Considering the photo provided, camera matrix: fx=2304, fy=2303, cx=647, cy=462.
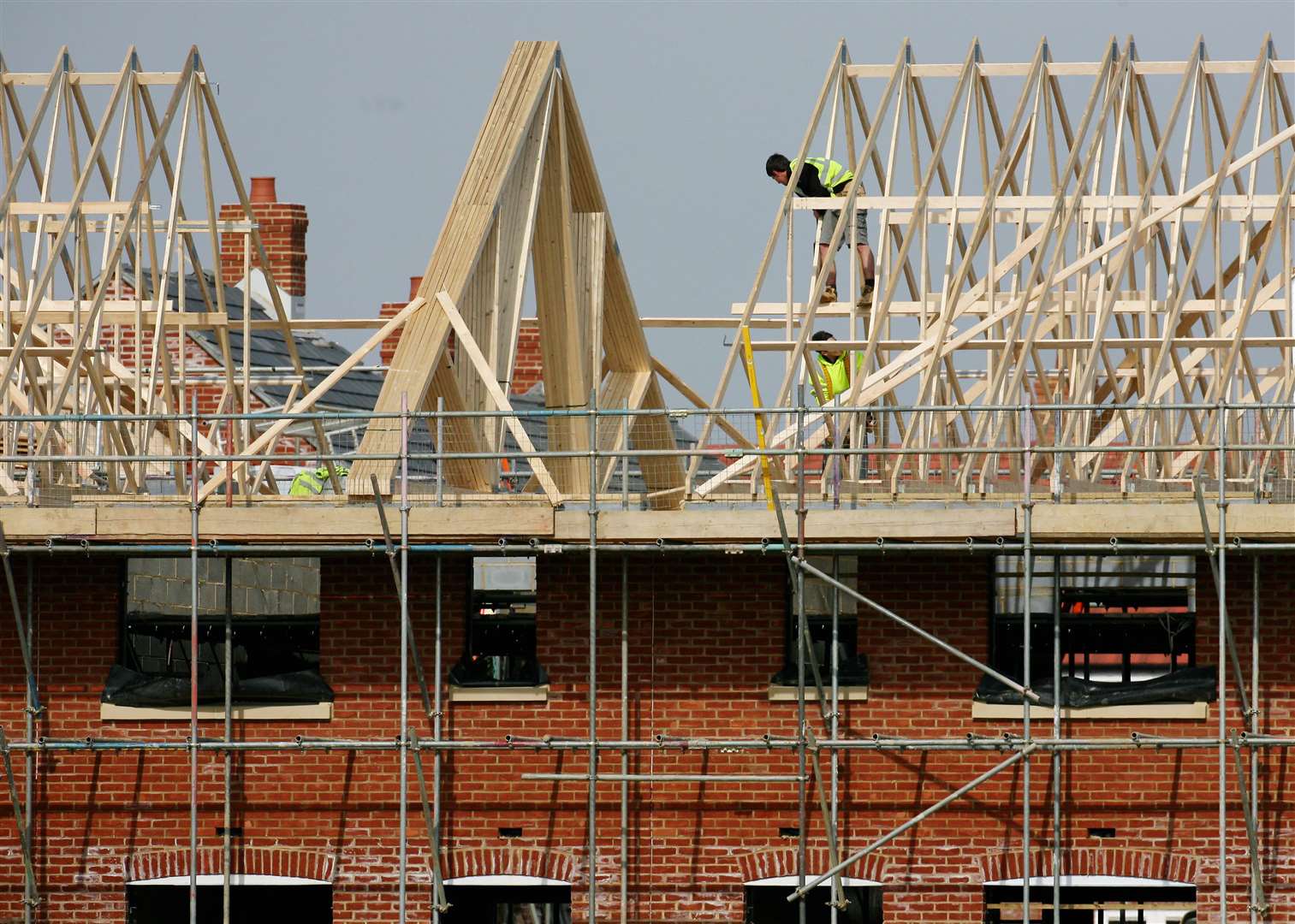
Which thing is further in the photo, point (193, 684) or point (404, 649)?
point (193, 684)

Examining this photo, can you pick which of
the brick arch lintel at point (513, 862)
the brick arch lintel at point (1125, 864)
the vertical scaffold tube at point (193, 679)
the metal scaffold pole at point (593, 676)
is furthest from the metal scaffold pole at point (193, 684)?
the brick arch lintel at point (1125, 864)

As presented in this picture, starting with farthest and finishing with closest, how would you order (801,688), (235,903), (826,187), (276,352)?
(276,352), (826,187), (235,903), (801,688)

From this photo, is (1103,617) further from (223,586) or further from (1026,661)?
(223,586)

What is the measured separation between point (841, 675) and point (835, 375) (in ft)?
14.7

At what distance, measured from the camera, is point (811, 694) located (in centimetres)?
1897

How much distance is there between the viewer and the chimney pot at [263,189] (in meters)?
37.7

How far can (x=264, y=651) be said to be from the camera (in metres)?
19.4

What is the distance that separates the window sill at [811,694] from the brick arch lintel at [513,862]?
83.7 inches

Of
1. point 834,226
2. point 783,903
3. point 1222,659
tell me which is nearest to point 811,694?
point 783,903

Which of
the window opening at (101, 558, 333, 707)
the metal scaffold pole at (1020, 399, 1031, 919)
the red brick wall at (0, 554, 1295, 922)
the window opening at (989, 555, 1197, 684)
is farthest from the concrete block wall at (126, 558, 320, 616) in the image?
the metal scaffold pole at (1020, 399, 1031, 919)

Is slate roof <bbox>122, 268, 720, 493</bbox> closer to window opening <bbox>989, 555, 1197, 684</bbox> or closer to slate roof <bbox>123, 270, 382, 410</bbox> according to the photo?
slate roof <bbox>123, 270, 382, 410</bbox>

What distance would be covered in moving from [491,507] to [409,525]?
26.9 inches

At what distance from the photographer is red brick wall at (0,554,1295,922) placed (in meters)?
18.8

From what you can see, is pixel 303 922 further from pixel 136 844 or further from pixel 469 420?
pixel 469 420
